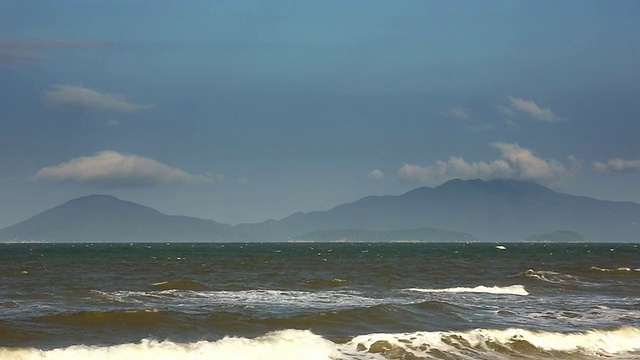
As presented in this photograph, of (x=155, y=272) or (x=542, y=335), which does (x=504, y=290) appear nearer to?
(x=542, y=335)

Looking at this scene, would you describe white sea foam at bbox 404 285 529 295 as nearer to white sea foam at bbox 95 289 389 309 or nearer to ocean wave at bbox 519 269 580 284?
white sea foam at bbox 95 289 389 309

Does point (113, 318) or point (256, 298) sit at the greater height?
point (256, 298)

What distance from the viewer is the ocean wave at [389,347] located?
1047 inches

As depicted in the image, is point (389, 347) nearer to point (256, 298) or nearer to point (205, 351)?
point (205, 351)

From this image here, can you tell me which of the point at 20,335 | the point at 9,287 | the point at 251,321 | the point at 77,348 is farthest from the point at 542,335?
the point at 9,287

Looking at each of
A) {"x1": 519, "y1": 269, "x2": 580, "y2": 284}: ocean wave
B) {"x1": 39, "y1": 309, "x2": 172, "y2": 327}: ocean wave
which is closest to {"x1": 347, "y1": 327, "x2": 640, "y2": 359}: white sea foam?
{"x1": 39, "y1": 309, "x2": 172, "y2": 327}: ocean wave

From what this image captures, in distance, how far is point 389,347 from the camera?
2811 centimetres

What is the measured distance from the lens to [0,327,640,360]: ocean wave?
1047 inches

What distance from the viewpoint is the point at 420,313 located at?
1394 inches

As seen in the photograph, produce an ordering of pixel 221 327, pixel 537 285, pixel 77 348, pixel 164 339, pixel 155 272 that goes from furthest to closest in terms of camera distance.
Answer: pixel 155 272
pixel 537 285
pixel 221 327
pixel 164 339
pixel 77 348

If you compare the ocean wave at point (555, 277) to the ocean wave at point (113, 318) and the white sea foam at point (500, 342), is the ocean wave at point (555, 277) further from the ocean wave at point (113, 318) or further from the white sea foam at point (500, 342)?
the ocean wave at point (113, 318)

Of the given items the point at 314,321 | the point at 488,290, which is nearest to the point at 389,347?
the point at 314,321

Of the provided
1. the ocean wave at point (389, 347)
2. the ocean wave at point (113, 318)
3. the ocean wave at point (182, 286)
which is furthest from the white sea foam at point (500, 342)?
the ocean wave at point (182, 286)

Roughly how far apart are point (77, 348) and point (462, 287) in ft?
102
